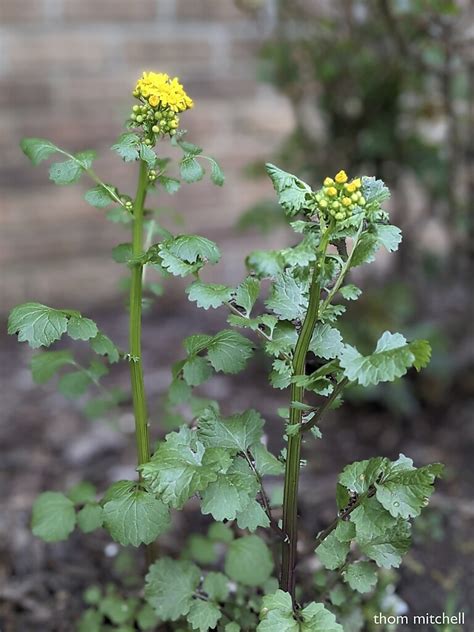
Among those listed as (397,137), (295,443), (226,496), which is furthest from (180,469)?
(397,137)

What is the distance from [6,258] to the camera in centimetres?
270

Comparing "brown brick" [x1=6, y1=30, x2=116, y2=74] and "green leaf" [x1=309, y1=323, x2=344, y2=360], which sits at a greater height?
"brown brick" [x1=6, y1=30, x2=116, y2=74]

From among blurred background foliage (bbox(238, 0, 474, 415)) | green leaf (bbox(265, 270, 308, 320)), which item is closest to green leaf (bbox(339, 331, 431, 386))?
green leaf (bbox(265, 270, 308, 320))

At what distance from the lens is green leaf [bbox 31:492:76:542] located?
1.25 m

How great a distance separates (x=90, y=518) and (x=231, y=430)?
1.04 ft

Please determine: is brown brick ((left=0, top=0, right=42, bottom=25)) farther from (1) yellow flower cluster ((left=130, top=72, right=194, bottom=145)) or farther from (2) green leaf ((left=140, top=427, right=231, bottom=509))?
(2) green leaf ((left=140, top=427, right=231, bottom=509))

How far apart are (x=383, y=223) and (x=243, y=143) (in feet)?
6.45

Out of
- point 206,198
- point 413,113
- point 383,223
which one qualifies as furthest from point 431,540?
point 206,198

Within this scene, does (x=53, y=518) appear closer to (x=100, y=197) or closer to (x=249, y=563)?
(x=249, y=563)

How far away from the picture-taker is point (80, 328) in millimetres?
1033

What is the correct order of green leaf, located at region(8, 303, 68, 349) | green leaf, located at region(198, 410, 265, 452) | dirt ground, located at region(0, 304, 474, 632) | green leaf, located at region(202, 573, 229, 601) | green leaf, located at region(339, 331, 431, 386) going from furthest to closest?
1. dirt ground, located at region(0, 304, 474, 632)
2. green leaf, located at region(202, 573, 229, 601)
3. green leaf, located at region(198, 410, 265, 452)
4. green leaf, located at region(8, 303, 68, 349)
5. green leaf, located at region(339, 331, 431, 386)

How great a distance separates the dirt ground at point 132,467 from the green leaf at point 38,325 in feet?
2.25

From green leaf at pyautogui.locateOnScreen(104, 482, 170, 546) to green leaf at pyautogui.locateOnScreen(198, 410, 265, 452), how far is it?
0.11 m

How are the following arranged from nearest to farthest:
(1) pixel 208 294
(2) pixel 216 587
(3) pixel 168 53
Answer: (1) pixel 208 294, (2) pixel 216 587, (3) pixel 168 53
